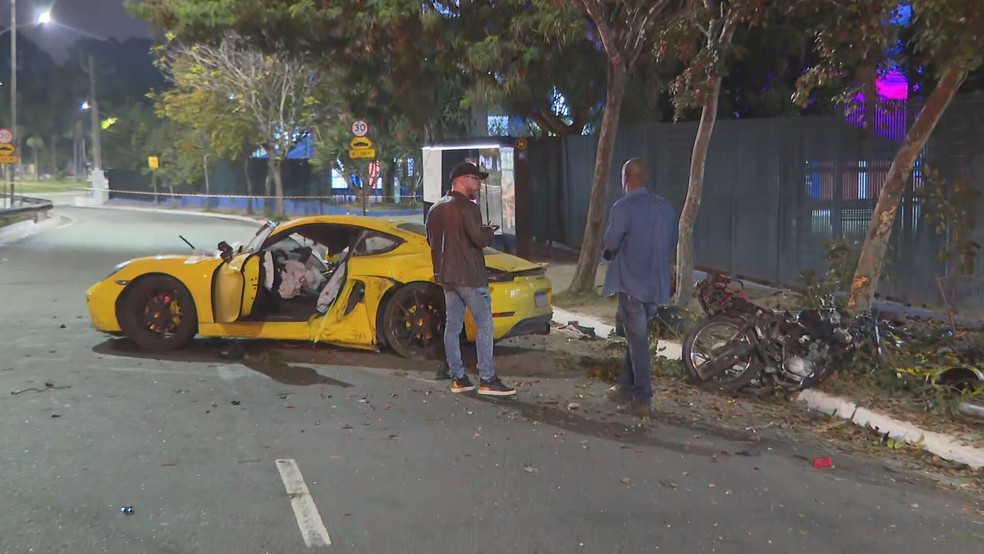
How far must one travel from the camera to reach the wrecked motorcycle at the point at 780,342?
745cm

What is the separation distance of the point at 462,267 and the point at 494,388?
3.19ft

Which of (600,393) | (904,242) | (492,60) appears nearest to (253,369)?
(600,393)

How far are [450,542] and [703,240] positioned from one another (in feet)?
37.6

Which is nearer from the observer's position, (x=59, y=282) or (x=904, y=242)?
(x=904, y=242)

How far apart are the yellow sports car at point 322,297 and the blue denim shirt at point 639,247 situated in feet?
6.05

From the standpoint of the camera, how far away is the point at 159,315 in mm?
9320

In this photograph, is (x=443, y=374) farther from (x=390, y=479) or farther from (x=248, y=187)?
(x=248, y=187)

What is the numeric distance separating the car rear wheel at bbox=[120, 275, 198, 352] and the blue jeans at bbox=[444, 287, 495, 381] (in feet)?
9.35

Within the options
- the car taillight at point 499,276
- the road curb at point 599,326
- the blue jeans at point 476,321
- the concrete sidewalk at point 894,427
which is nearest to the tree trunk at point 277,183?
the road curb at point 599,326

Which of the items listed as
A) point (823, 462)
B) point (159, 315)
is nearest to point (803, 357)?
point (823, 462)

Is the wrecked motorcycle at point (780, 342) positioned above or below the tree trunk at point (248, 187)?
below

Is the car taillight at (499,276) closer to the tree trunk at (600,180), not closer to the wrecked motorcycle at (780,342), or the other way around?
the wrecked motorcycle at (780,342)

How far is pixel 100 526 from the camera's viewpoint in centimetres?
481

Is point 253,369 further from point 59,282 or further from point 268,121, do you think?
point 268,121
